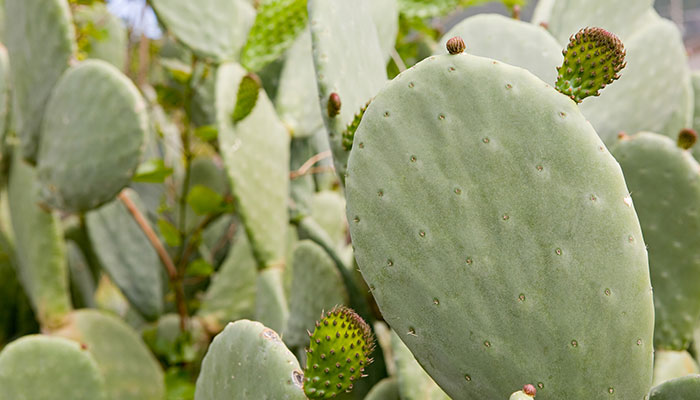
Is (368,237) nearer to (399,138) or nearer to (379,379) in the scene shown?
(399,138)

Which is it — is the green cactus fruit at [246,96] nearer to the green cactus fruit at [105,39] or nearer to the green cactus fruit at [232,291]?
the green cactus fruit at [232,291]

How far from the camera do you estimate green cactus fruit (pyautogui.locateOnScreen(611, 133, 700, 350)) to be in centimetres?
97

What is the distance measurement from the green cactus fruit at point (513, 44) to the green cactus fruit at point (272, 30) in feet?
1.26

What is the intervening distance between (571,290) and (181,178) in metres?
1.64

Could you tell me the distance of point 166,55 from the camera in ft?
7.80

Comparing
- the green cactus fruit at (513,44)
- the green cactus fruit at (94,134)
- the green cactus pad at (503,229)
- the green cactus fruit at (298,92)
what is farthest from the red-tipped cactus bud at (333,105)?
the green cactus fruit at (298,92)

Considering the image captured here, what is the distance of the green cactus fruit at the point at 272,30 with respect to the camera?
1.33 metres

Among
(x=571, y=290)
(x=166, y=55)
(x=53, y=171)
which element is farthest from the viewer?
(x=166, y=55)

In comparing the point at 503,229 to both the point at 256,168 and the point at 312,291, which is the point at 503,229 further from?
the point at 256,168

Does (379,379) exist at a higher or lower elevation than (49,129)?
lower

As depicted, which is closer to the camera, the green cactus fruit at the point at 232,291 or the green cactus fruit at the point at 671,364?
the green cactus fruit at the point at 671,364

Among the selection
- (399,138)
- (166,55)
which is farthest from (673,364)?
(166,55)

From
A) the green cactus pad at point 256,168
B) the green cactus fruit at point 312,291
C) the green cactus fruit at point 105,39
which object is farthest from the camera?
the green cactus fruit at point 105,39

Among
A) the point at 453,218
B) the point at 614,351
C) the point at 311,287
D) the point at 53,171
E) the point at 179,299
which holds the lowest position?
the point at 179,299
